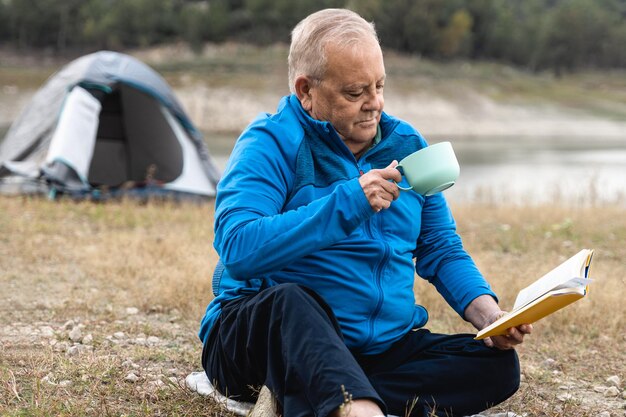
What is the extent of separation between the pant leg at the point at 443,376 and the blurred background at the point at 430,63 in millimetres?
14436

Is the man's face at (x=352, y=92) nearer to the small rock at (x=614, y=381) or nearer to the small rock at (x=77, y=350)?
the small rock at (x=77, y=350)

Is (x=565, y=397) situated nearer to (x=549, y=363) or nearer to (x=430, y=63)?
(x=549, y=363)

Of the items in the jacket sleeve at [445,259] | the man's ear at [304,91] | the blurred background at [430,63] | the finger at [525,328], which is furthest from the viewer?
the blurred background at [430,63]

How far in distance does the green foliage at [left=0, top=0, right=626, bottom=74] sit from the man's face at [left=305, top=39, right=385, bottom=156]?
57.4 meters

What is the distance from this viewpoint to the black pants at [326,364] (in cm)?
214

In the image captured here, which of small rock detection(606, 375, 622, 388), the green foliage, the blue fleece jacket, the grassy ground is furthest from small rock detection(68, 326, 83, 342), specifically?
the green foliage

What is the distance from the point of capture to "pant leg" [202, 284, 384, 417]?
2117mm

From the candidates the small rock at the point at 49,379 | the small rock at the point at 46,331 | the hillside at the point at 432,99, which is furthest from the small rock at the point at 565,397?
the hillside at the point at 432,99

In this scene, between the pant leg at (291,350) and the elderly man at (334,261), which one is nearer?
the pant leg at (291,350)

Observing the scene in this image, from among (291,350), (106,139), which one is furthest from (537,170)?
(291,350)

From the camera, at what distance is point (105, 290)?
470 centimetres

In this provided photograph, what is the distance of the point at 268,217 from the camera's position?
2289 millimetres

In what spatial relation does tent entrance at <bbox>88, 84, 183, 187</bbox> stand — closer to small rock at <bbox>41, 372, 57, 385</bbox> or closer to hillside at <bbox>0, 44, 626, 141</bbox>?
small rock at <bbox>41, 372, 57, 385</bbox>

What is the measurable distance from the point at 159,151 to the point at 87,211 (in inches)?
91.4
